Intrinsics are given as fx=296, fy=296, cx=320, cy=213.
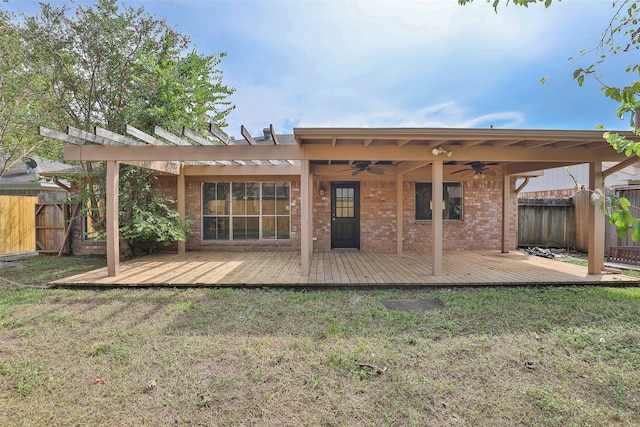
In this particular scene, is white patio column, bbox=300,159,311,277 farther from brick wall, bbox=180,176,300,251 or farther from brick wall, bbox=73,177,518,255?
brick wall, bbox=180,176,300,251

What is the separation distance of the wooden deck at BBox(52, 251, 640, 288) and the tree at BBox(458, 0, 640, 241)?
362 cm

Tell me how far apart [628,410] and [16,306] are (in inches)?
274

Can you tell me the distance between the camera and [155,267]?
654cm

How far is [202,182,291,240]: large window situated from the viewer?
8938 mm

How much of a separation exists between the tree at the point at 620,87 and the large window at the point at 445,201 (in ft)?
19.9

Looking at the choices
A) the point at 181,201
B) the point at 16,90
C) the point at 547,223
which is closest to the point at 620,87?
the point at 181,201

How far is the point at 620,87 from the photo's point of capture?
1667 mm

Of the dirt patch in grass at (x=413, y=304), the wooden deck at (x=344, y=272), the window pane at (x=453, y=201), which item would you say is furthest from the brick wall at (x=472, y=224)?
the dirt patch in grass at (x=413, y=304)

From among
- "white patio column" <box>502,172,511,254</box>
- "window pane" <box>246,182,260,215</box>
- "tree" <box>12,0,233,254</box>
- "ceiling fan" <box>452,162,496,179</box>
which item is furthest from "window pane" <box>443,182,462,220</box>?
"tree" <box>12,0,233,254</box>

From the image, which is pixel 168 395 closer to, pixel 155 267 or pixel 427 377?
pixel 427 377

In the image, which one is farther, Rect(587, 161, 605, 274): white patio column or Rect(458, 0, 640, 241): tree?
Rect(587, 161, 605, 274): white patio column

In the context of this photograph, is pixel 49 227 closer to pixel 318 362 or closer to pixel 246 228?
pixel 246 228

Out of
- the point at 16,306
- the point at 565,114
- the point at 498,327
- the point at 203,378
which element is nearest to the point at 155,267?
the point at 16,306

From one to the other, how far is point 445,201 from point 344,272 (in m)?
4.69
